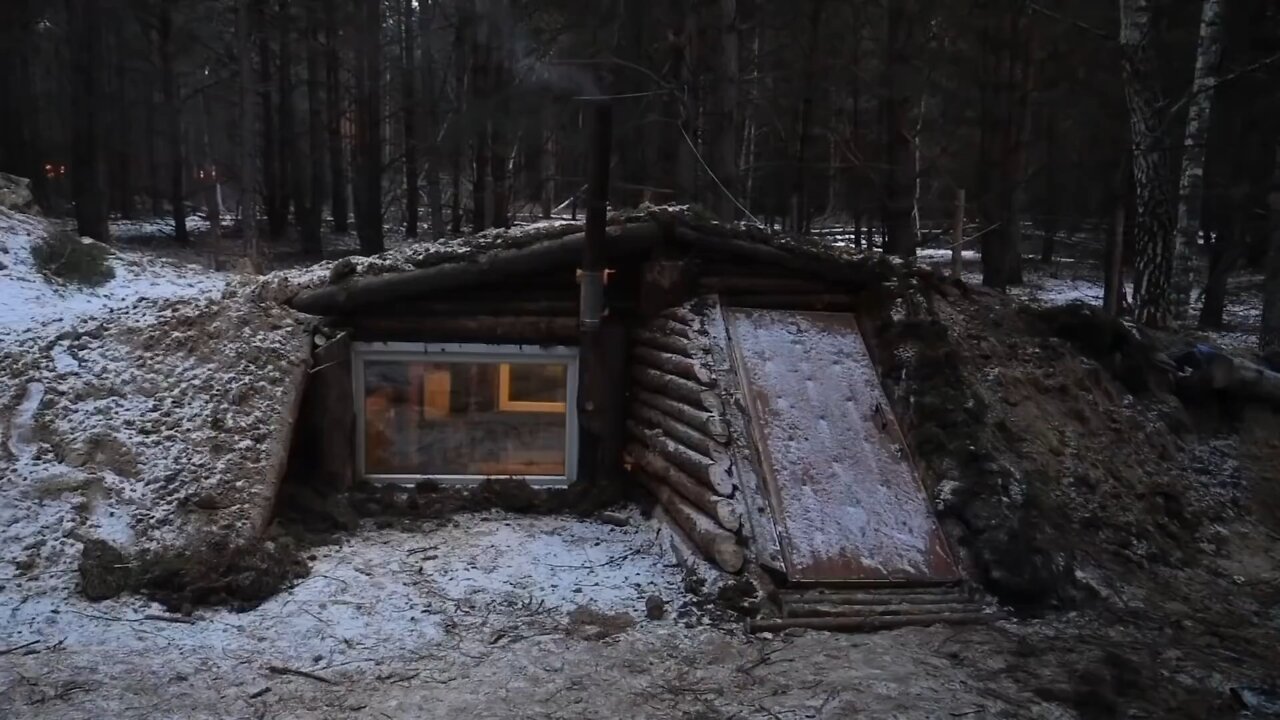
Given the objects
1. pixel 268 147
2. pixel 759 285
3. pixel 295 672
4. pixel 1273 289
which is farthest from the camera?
pixel 268 147

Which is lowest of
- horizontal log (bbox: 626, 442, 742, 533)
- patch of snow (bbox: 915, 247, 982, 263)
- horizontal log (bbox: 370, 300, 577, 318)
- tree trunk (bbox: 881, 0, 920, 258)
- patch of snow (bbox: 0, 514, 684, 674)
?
patch of snow (bbox: 0, 514, 684, 674)

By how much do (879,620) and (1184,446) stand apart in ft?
12.9

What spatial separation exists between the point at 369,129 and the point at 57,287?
31.4 ft

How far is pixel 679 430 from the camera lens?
6906mm

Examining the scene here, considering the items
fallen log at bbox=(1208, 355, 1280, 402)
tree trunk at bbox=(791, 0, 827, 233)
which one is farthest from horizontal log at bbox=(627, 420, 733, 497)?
tree trunk at bbox=(791, 0, 827, 233)

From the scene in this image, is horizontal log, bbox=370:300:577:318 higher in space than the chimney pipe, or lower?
lower

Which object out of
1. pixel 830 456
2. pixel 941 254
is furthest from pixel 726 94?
pixel 941 254

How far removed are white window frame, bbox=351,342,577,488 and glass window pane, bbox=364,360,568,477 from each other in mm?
46

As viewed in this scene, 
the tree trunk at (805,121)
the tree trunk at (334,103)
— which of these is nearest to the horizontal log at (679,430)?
the tree trunk at (805,121)

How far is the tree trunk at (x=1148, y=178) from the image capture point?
1162cm

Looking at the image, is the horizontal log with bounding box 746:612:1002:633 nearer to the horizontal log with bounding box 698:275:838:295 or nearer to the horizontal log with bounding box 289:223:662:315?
the horizontal log with bounding box 698:275:838:295

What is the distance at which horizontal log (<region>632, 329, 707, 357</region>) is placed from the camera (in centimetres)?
712

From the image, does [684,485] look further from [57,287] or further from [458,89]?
[458,89]

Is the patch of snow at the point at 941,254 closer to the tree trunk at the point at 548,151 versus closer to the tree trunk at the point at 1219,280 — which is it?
the tree trunk at the point at 1219,280
